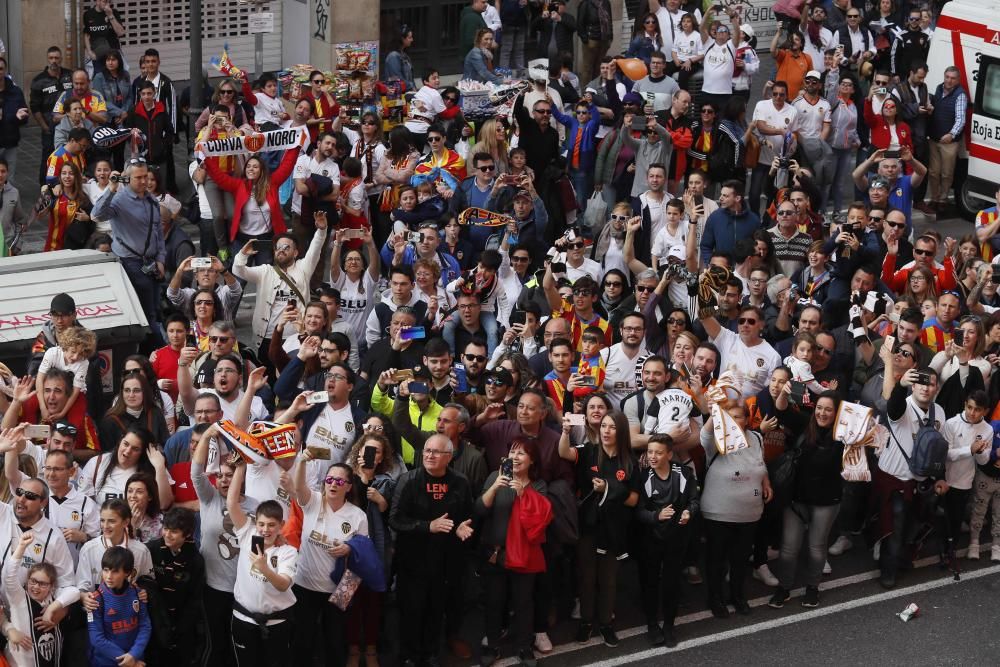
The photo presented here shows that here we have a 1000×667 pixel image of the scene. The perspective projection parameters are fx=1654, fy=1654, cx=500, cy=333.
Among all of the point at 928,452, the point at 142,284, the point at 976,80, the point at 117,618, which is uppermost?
the point at 976,80

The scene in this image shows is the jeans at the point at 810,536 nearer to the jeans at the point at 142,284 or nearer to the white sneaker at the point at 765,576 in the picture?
the white sneaker at the point at 765,576

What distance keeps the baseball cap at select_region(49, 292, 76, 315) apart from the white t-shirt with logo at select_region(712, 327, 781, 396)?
15.3 feet

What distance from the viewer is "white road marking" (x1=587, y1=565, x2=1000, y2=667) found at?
10656 mm

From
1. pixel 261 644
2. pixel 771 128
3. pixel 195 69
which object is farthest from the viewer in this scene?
pixel 195 69

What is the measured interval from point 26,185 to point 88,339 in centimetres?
774

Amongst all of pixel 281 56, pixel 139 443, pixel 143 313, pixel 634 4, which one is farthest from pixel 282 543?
pixel 634 4

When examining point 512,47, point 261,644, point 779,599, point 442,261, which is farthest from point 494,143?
point 512,47

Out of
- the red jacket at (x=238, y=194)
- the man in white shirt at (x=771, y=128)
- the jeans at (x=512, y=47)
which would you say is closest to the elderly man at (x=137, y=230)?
the red jacket at (x=238, y=194)

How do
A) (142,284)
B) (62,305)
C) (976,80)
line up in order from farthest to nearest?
(976,80) → (142,284) → (62,305)

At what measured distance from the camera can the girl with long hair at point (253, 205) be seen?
47.3 ft

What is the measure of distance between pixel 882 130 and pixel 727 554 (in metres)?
8.74

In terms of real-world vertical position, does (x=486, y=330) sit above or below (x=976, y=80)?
below

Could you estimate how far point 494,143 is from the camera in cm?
1580

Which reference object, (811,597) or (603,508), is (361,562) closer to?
(603,508)
